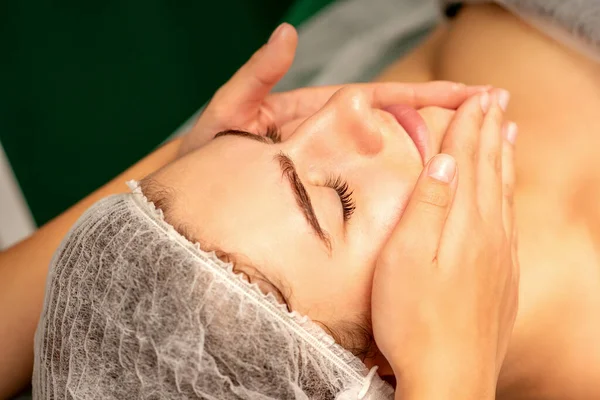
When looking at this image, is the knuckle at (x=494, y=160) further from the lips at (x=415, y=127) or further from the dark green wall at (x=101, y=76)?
the dark green wall at (x=101, y=76)

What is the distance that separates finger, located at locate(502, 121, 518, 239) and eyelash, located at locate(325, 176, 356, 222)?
0.86ft

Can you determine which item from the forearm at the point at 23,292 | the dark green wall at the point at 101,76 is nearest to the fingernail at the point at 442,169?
the forearm at the point at 23,292

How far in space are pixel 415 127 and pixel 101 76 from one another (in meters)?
1.31

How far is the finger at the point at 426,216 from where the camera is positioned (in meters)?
0.73

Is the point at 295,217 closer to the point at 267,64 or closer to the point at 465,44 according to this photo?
the point at 267,64

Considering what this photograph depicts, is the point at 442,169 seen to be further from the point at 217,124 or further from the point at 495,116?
the point at 217,124

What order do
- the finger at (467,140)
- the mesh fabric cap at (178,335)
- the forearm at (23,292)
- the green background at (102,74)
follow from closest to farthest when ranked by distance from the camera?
the mesh fabric cap at (178,335), the finger at (467,140), the forearm at (23,292), the green background at (102,74)

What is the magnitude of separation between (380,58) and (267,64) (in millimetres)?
592

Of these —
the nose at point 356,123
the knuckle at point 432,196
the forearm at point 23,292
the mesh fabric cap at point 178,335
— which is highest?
the nose at point 356,123

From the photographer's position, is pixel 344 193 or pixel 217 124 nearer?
pixel 344 193

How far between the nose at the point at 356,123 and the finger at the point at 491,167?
165 mm

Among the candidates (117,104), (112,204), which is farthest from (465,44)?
(117,104)

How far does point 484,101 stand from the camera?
0.99 metres

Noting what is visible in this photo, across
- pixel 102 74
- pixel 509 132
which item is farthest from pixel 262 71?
pixel 102 74
